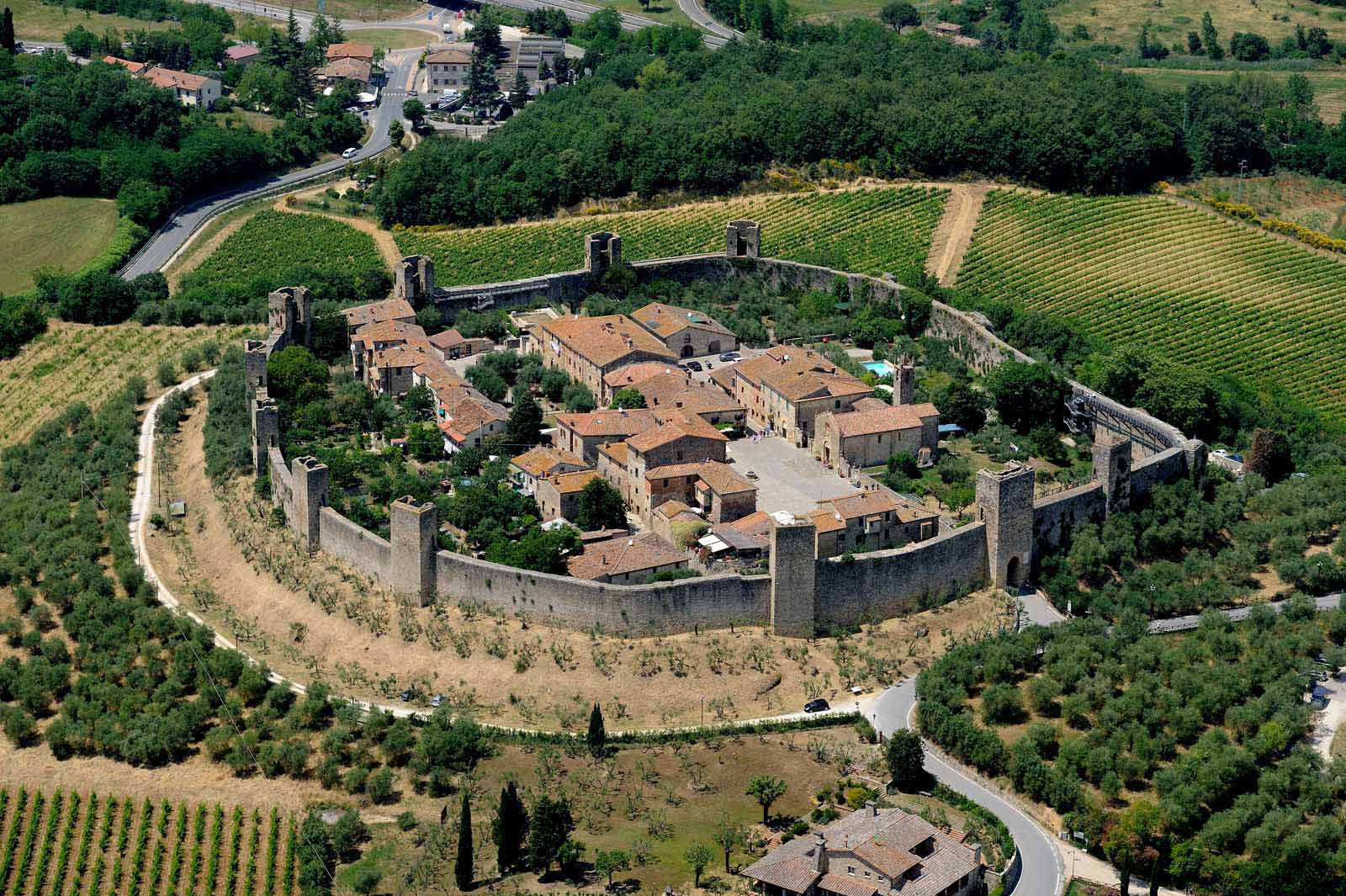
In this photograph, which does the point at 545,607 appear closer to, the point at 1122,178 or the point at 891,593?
the point at 891,593

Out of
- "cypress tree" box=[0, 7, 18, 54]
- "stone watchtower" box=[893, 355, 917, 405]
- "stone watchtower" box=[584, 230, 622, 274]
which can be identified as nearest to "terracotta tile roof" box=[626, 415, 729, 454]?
"stone watchtower" box=[893, 355, 917, 405]

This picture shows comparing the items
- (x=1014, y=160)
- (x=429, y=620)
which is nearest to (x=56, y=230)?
(x=1014, y=160)

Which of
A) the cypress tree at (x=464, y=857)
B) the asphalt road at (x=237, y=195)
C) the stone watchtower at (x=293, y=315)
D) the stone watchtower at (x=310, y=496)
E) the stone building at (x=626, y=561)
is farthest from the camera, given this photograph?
the asphalt road at (x=237, y=195)

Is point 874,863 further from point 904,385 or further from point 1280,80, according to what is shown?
point 1280,80

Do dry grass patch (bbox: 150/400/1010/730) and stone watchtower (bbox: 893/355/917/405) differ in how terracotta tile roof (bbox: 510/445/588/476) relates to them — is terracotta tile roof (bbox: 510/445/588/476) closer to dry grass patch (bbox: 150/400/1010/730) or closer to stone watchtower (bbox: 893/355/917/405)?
dry grass patch (bbox: 150/400/1010/730)

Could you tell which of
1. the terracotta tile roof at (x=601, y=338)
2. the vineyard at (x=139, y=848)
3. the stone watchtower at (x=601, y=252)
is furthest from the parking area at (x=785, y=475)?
the vineyard at (x=139, y=848)

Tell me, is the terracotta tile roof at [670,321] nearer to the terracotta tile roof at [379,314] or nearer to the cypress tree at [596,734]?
the terracotta tile roof at [379,314]

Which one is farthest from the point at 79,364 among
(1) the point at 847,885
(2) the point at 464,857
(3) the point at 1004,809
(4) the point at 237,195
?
(1) the point at 847,885

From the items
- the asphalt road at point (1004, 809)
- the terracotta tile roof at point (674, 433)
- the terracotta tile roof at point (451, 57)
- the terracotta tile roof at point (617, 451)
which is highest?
the terracotta tile roof at point (674, 433)
